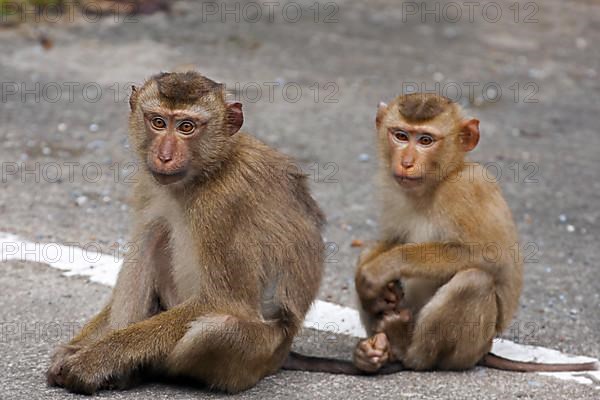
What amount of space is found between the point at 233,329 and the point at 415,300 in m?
1.35

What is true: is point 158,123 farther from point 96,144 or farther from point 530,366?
point 96,144

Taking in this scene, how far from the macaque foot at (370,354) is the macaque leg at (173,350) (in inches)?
31.0

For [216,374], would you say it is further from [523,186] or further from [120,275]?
[523,186]

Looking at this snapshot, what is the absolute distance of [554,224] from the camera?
8.62 meters

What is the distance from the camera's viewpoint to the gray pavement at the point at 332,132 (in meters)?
6.09

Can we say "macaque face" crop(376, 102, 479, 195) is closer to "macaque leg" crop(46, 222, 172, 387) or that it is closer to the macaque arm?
the macaque arm

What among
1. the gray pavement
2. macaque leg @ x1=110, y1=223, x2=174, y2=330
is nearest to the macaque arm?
the gray pavement

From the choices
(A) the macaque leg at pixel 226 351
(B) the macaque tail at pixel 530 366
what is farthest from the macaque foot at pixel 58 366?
(B) the macaque tail at pixel 530 366

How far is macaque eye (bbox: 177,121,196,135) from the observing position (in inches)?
206

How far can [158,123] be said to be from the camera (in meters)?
5.22

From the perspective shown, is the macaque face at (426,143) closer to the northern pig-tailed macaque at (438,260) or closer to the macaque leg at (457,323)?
the northern pig-tailed macaque at (438,260)

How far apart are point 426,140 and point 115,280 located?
2210 mm

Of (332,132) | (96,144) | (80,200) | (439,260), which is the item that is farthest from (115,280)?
(332,132)

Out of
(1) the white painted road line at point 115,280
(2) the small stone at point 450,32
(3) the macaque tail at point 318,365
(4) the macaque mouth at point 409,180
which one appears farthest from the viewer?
(2) the small stone at point 450,32
